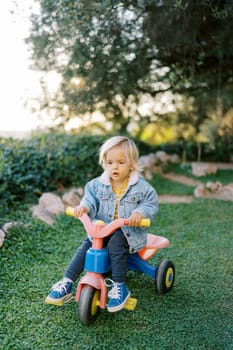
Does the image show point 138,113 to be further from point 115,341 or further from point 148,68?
point 115,341

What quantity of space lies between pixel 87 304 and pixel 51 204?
191cm

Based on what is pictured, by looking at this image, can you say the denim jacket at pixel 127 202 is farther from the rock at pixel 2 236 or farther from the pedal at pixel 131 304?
the rock at pixel 2 236

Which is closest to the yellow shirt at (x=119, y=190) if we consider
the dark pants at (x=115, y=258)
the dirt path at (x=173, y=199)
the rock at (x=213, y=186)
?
the dark pants at (x=115, y=258)

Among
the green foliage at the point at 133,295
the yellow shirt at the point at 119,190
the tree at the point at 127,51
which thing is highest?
the tree at the point at 127,51

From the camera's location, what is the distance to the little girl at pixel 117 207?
247 centimetres

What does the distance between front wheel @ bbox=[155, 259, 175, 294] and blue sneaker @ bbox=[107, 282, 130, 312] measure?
1.04ft

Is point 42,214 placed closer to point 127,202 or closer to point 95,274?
point 127,202

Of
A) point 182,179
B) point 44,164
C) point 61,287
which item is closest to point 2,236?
point 61,287

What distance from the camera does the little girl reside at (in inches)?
97.3

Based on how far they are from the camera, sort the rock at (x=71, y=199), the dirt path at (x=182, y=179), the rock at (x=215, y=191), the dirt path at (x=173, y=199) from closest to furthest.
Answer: the rock at (x=71, y=199) < the dirt path at (x=173, y=199) < the rock at (x=215, y=191) < the dirt path at (x=182, y=179)

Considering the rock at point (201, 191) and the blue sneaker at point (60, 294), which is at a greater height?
the rock at point (201, 191)

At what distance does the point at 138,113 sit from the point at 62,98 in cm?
141

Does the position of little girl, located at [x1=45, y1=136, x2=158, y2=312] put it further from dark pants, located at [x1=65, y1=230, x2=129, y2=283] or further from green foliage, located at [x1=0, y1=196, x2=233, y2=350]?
green foliage, located at [x1=0, y1=196, x2=233, y2=350]

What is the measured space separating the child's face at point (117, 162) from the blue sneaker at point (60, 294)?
25.8 inches
